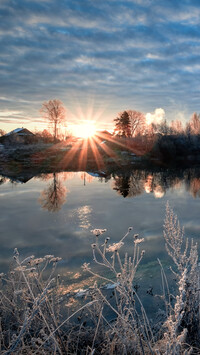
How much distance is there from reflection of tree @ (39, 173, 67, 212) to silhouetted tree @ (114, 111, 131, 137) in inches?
2119

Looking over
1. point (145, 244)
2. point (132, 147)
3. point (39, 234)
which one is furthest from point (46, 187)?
point (132, 147)

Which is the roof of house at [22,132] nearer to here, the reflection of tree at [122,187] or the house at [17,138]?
the house at [17,138]

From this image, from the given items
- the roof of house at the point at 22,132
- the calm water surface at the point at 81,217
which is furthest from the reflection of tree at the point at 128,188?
the roof of house at the point at 22,132

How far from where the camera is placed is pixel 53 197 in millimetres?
17750

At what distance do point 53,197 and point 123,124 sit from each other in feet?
192

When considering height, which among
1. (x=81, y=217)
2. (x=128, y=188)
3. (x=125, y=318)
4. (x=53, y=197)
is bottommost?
(x=81, y=217)

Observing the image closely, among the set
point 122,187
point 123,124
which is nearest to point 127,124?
point 123,124

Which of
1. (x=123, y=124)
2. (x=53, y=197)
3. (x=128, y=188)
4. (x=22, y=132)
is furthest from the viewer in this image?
(x=123, y=124)

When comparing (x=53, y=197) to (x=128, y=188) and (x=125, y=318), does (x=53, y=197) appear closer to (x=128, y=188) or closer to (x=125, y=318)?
(x=128, y=188)

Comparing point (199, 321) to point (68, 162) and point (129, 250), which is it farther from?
point (68, 162)

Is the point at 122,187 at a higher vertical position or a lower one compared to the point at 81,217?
higher

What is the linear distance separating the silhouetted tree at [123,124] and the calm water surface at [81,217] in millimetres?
52733

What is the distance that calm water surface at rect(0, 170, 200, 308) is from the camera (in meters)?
8.65

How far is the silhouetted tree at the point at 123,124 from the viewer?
72875 millimetres
